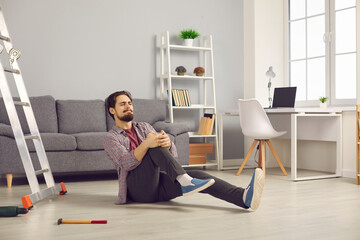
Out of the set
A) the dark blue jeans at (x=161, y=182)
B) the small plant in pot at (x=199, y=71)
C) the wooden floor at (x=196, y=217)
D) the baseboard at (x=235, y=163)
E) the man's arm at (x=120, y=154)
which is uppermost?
the small plant in pot at (x=199, y=71)

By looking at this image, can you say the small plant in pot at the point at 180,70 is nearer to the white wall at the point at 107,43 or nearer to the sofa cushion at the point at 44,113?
the white wall at the point at 107,43

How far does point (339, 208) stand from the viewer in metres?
3.10

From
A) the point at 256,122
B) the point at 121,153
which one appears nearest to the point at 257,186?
the point at 121,153

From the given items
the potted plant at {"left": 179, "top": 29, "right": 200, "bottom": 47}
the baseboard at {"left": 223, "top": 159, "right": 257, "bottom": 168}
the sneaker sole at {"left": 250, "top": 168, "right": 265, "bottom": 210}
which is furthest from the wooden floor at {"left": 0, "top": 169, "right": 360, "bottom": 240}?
the potted plant at {"left": 179, "top": 29, "right": 200, "bottom": 47}

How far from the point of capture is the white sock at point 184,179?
9.34 feet

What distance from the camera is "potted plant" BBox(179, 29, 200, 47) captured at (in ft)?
18.6

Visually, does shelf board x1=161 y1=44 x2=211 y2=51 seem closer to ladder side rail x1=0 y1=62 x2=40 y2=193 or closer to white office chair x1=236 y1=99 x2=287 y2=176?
white office chair x1=236 y1=99 x2=287 y2=176

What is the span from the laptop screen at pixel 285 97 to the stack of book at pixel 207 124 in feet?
2.53

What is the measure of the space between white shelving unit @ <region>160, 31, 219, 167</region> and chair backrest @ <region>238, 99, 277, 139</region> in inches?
34.0

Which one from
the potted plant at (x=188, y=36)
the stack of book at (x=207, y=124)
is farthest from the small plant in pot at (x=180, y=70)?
the stack of book at (x=207, y=124)

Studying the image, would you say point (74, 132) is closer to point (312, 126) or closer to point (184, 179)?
point (184, 179)

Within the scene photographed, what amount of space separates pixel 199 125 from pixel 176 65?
82 cm

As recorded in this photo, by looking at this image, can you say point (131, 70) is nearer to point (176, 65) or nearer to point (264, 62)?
point (176, 65)

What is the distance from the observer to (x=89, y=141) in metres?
4.56
